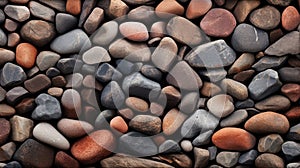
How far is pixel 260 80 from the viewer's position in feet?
3.85

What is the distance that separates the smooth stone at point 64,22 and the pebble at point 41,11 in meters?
0.02

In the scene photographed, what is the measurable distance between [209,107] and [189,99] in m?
0.06

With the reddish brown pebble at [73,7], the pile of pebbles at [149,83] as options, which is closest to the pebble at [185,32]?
the pile of pebbles at [149,83]

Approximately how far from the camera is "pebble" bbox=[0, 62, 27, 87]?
47.0 inches

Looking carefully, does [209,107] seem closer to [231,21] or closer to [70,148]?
[231,21]

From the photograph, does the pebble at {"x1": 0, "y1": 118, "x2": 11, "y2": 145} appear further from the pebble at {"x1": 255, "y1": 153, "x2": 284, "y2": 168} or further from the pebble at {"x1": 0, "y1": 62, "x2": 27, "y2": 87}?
the pebble at {"x1": 255, "y1": 153, "x2": 284, "y2": 168}

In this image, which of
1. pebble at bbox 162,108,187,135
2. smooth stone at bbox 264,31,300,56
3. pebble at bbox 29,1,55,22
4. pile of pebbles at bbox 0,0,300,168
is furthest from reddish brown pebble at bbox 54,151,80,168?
smooth stone at bbox 264,31,300,56

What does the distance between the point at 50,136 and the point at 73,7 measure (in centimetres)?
35

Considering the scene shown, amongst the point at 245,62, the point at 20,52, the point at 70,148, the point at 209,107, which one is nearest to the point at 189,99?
the point at 209,107

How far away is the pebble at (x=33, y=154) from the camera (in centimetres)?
116

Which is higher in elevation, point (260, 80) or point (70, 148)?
point (260, 80)

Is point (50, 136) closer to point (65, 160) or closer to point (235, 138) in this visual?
point (65, 160)

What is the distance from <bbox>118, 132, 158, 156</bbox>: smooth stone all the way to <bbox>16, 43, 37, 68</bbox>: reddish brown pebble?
32cm

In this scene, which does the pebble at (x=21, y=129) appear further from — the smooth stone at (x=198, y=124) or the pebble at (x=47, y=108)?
the smooth stone at (x=198, y=124)
